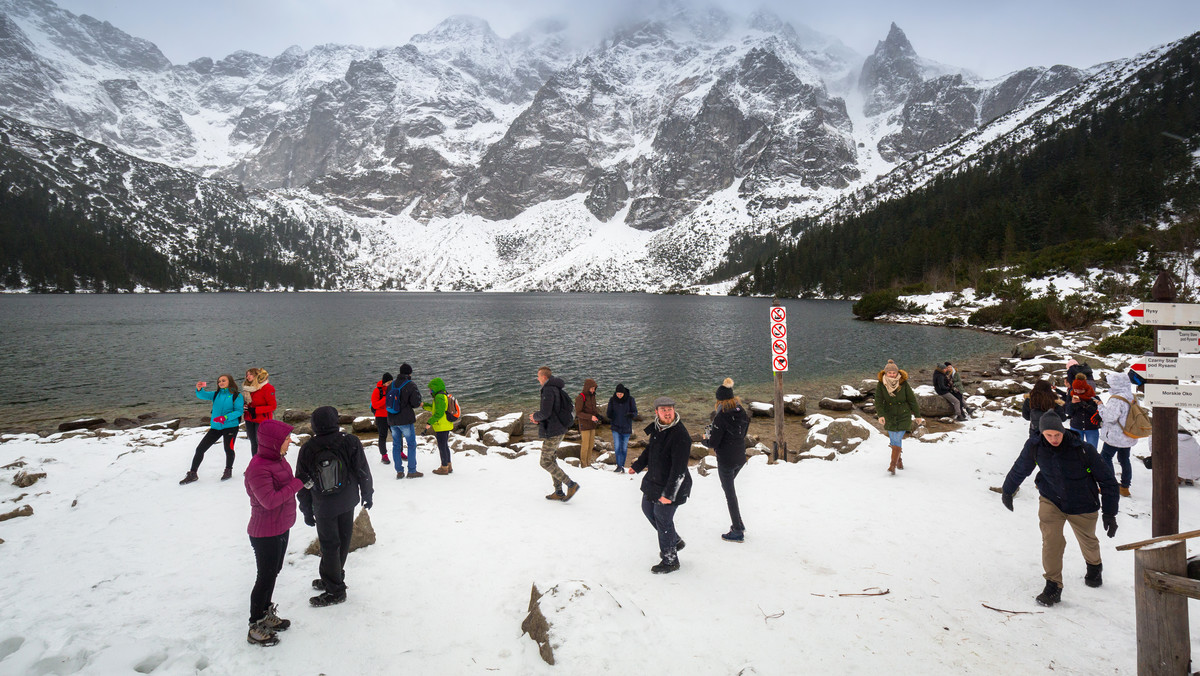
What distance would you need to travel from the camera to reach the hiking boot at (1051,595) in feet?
18.2

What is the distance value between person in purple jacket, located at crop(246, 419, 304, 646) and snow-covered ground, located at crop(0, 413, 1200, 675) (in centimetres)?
20

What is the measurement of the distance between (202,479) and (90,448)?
15.1 ft

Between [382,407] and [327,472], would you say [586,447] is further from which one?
[327,472]

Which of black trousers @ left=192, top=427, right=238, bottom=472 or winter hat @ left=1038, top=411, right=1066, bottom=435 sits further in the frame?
black trousers @ left=192, top=427, right=238, bottom=472

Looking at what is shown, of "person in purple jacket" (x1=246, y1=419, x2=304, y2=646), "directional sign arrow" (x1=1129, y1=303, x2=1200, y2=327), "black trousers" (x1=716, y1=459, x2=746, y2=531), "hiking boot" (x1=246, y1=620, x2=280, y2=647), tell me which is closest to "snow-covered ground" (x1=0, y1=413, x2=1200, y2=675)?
"hiking boot" (x1=246, y1=620, x2=280, y2=647)

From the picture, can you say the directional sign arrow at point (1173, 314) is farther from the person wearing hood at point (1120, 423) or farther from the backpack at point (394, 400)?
the backpack at point (394, 400)

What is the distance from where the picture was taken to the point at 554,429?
30.0 feet

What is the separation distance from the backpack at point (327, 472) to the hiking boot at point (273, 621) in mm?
1220

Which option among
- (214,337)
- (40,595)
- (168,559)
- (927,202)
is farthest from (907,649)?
(927,202)

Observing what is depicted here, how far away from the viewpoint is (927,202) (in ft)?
345

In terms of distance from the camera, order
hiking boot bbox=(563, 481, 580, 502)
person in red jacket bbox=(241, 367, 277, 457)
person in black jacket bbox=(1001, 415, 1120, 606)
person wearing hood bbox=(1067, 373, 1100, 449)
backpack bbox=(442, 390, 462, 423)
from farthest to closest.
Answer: backpack bbox=(442, 390, 462, 423) → person in red jacket bbox=(241, 367, 277, 457) → person wearing hood bbox=(1067, 373, 1100, 449) → hiking boot bbox=(563, 481, 580, 502) → person in black jacket bbox=(1001, 415, 1120, 606)

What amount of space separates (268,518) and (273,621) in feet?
3.51

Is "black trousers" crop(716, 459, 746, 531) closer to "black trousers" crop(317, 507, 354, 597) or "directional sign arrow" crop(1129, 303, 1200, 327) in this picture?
"directional sign arrow" crop(1129, 303, 1200, 327)

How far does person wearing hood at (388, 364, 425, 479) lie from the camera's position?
33.4 ft
